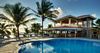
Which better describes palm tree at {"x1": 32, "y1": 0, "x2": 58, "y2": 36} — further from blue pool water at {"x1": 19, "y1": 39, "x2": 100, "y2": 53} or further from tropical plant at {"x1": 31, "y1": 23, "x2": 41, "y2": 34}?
blue pool water at {"x1": 19, "y1": 39, "x2": 100, "y2": 53}

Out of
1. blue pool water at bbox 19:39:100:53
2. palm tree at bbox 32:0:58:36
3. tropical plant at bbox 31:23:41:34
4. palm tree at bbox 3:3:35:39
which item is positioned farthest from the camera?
tropical plant at bbox 31:23:41:34

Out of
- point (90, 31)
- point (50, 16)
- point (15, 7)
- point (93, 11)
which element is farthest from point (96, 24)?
point (15, 7)

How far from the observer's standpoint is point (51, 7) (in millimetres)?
31812

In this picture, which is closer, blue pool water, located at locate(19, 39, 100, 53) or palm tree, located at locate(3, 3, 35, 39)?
blue pool water, located at locate(19, 39, 100, 53)

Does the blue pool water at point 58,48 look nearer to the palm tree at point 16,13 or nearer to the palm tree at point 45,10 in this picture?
the palm tree at point 16,13

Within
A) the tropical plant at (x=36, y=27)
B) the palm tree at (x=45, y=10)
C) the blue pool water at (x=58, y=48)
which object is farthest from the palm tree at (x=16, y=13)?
the tropical plant at (x=36, y=27)

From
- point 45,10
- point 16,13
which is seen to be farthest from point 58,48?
point 45,10

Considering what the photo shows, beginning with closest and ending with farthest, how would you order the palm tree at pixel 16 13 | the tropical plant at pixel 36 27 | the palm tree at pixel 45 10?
the palm tree at pixel 16 13
the palm tree at pixel 45 10
the tropical plant at pixel 36 27

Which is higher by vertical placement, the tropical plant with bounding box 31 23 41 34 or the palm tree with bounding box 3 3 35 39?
the palm tree with bounding box 3 3 35 39

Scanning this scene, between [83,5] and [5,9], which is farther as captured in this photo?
[83,5]

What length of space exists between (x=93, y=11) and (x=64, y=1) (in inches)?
366

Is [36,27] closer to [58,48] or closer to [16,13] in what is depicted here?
[16,13]

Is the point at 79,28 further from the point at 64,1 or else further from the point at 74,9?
the point at 64,1

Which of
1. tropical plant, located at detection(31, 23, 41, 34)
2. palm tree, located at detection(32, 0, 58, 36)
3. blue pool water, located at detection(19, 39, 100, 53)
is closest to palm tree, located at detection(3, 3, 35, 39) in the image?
palm tree, located at detection(32, 0, 58, 36)
